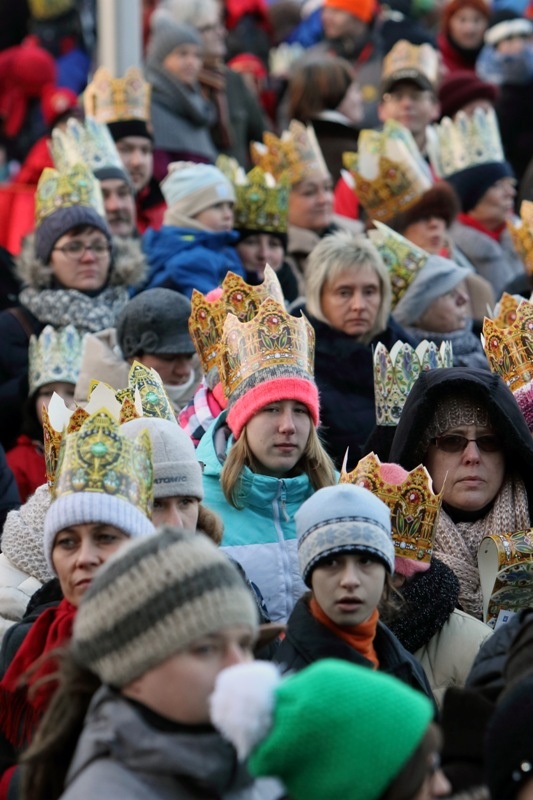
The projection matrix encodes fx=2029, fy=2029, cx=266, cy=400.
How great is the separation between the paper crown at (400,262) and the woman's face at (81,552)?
4337mm

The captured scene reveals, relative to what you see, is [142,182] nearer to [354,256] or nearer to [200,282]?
[200,282]

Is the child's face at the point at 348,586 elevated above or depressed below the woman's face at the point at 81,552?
below

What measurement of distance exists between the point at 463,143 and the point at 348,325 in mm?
4001

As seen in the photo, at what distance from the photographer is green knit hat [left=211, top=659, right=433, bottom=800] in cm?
390

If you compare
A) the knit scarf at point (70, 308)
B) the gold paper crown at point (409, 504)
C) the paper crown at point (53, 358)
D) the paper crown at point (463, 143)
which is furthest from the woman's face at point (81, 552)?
the paper crown at point (463, 143)

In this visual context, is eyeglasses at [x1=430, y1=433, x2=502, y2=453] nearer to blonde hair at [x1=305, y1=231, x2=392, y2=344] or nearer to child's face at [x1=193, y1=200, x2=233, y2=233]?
blonde hair at [x1=305, y1=231, x2=392, y2=344]

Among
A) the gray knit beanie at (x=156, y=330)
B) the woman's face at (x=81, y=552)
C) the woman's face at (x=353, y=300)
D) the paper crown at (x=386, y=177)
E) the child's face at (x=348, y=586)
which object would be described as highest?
the paper crown at (x=386, y=177)

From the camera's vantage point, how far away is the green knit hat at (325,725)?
12.8 ft

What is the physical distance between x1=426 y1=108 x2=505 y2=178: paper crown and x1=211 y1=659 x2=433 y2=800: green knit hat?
8.53 meters

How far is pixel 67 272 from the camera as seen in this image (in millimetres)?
9555

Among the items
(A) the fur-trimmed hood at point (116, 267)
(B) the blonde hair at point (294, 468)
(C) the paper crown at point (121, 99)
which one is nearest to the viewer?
(B) the blonde hair at point (294, 468)

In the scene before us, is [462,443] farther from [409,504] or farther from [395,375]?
[395,375]

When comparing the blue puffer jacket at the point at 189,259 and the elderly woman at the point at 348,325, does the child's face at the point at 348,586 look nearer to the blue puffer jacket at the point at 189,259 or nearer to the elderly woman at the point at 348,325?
the elderly woman at the point at 348,325

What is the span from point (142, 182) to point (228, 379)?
4.46m
